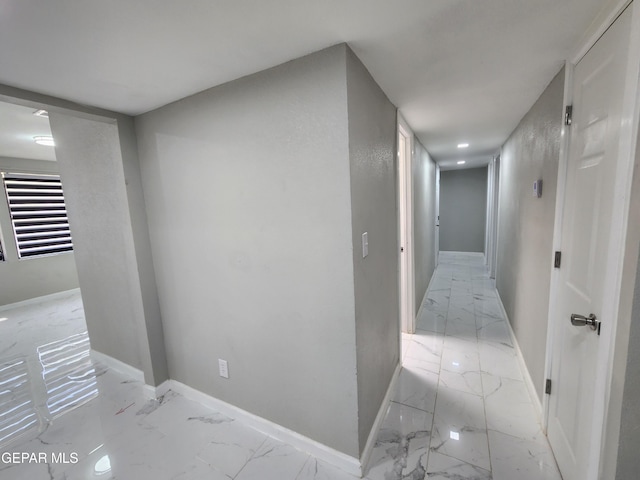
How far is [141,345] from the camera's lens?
217 cm

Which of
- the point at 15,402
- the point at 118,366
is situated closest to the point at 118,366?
the point at 118,366

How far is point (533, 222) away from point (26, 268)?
687 centimetres

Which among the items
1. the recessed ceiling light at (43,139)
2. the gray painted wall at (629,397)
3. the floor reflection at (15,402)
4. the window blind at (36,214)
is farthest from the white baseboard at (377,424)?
the window blind at (36,214)

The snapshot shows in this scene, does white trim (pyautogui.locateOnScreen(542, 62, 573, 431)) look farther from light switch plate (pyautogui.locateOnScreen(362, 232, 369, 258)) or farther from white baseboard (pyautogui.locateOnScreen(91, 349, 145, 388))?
white baseboard (pyautogui.locateOnScreen(91, 349, 145, 388))

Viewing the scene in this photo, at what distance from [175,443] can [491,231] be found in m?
5.56

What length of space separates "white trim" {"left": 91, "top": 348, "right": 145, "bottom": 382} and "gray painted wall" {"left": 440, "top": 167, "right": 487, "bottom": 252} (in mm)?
Answer: 6740

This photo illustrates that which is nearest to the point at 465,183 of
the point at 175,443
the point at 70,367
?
the point at 175,443

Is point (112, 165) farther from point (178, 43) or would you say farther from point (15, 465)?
Result: point (15, 465)

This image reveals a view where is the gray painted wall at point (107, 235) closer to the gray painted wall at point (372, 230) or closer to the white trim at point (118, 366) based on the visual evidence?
the white trim at point (118, 366)

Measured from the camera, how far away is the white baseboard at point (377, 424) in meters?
1.49

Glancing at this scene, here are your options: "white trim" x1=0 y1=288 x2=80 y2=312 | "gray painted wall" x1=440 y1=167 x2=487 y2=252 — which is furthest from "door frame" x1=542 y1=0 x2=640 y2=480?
"white trim" x1=0 y1=288 x2=80 y2=312

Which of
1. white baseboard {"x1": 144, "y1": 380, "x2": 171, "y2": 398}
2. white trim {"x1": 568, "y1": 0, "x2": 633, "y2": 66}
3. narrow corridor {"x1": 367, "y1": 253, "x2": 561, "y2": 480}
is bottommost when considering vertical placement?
narrow corridor {"x1": 367, "y1": 253, "x2": 561, "y2": 480}

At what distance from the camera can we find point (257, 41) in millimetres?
1158

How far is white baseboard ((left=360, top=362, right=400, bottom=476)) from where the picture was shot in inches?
58.7
